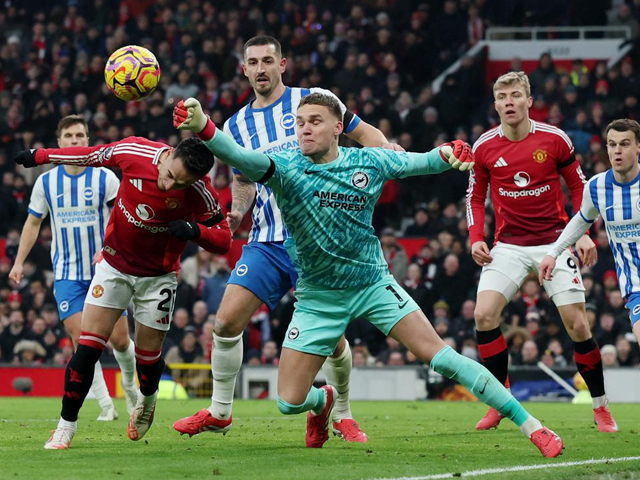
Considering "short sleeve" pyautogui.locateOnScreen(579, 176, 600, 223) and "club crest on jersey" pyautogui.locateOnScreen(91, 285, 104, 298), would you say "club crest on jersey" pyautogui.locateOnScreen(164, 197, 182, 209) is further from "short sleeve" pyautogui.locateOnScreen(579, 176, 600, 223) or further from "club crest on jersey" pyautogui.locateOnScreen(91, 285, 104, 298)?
"short sleeve" pyautogui.locateOnScreen(579, 176, 600, 223)

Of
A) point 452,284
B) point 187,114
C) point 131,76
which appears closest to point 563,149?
point 131,76

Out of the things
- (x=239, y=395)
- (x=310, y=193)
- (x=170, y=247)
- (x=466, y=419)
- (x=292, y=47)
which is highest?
(x=310, y=193)

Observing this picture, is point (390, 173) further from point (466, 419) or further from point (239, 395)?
point (239, 395)

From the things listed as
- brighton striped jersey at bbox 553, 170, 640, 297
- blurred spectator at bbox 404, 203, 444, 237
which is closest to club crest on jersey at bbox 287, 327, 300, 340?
brighton striped jersey at bbox 553, 170, 640, 297

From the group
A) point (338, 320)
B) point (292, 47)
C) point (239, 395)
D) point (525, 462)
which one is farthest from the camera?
point (292, 47)

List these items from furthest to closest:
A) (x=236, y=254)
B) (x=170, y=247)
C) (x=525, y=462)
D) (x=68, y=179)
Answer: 1. (x=236, y=254)
2. (x=68, y=179)
3. (x=170, y=247)
4. (x=525, y=462)

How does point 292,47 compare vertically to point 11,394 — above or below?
above

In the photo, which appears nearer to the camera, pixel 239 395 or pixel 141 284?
pixel 141 284

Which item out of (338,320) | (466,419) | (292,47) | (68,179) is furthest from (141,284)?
(292,47)

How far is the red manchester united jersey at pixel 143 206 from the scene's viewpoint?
7430 mm

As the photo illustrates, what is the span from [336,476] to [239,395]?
10201 millimetres

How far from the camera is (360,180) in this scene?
22.8 ft

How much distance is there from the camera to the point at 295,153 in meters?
6.98

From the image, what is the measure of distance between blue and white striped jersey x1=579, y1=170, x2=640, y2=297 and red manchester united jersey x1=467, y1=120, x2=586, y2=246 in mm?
881
